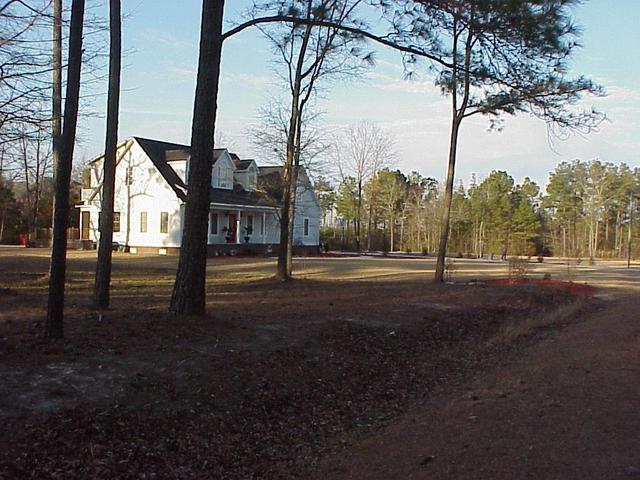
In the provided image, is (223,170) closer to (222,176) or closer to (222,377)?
(222,176)

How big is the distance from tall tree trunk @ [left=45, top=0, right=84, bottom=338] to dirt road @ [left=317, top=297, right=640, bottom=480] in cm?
408

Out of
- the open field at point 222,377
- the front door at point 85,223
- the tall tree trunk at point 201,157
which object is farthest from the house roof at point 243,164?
the tall tree trunk at point 201,157

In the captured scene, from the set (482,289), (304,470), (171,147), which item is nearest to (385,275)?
(482,289)

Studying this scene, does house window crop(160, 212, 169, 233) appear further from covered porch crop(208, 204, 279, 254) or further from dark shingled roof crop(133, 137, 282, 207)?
covered porch crop(208, 204, 279, 254)

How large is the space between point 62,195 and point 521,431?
589 centimetres

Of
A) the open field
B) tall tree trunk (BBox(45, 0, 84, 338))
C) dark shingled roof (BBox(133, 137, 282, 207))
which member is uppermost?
dark shingled roof (BBox(133, 137, 282, 207))

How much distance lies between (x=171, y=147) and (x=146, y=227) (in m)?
5.65

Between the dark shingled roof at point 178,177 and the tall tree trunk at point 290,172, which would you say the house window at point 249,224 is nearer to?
the dark shingled roof at point 178,177

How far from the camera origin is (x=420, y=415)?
286 inches

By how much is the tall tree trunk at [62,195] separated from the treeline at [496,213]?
1680 inches

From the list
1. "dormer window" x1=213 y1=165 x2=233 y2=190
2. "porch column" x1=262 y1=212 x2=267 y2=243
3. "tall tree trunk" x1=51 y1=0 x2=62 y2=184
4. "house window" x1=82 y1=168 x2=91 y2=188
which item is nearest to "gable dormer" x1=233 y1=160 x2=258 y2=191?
"dormer window" x1=213 y1=165 x2=233 y2=190

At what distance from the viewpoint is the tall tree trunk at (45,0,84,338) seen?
7.96 metres

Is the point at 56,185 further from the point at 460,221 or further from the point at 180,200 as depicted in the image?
the point at 460,221

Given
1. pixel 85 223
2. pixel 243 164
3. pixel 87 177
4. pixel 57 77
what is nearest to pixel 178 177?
pixel 243 164
